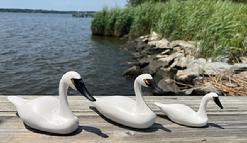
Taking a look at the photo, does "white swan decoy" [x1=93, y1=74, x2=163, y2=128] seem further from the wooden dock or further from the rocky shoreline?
the rocky shoreline

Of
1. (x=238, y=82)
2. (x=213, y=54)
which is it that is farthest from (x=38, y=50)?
(x=238, y=82)

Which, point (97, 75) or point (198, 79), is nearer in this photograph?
point (198, 79)

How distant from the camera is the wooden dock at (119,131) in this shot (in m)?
3.73

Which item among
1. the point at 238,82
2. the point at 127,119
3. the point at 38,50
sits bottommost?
the point at 38,50

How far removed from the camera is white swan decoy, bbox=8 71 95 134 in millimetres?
3637

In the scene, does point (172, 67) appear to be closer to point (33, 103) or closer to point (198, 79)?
point (198, 79)

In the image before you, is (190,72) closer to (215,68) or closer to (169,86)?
(169,86)

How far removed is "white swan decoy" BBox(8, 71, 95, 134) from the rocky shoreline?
519 centimetres

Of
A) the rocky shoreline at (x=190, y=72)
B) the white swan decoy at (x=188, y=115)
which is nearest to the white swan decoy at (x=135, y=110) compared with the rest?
the white swan decoy at (x=188, y=115)

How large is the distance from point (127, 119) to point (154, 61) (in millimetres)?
11198

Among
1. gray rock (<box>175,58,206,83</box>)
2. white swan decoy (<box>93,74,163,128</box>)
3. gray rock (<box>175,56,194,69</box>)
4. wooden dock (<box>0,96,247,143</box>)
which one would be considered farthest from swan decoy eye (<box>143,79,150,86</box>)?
gray rock (<box>175,56,194,69</box>)

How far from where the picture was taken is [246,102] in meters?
5.80

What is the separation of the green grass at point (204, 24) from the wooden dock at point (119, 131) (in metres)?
7.16

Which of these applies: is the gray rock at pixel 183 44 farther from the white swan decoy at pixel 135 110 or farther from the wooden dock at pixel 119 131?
the white swan decoy at pixel 135 110
